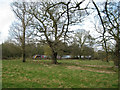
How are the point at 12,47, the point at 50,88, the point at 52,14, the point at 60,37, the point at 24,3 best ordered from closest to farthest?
the point at 50,88 < the point at 60,37 < the point at 52,14 < the point at 24,3 < the point at 12,47

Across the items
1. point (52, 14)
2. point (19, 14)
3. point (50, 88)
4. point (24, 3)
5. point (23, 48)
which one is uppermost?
point (24, 3)

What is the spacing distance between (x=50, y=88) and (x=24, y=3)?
18956 mm

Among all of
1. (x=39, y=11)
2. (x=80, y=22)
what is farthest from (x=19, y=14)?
(x=80, y=22)

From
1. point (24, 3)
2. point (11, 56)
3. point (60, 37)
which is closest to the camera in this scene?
point (60, 37)

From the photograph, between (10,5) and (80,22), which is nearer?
(80,22)

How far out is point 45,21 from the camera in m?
18.4

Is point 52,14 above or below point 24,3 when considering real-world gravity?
below

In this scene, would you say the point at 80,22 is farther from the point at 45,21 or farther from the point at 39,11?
the point at 39,11

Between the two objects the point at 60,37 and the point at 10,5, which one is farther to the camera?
the point at 10,5

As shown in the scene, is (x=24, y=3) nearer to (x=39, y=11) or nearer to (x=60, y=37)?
(x=39, y=11)

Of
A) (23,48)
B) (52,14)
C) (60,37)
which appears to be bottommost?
(23,48)

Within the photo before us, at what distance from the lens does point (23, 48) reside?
21.8 metres

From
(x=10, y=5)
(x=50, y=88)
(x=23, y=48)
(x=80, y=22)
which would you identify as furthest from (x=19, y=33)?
(x=50, y=88)

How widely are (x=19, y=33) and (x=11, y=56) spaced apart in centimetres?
966
